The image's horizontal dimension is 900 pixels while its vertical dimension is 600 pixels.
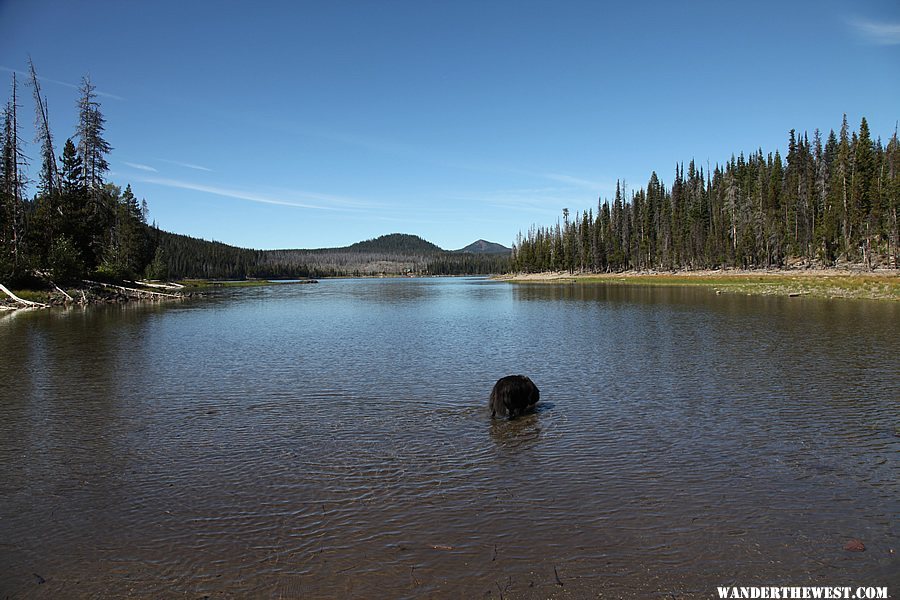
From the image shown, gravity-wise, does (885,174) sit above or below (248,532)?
above

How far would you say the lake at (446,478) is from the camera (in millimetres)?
6109

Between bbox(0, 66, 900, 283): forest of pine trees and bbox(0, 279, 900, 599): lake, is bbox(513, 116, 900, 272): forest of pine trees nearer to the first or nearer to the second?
bbox(0, 66, 900, 283): forest of pine trees

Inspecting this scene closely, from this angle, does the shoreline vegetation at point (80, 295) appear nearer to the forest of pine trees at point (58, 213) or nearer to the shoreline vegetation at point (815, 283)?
the forest of pine trees at point (58, 213)

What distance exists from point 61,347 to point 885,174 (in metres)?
118

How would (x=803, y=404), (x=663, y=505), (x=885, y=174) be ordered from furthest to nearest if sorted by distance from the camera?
(x=885, y=174) < (x=803, y=404) < (x=663, y=505)

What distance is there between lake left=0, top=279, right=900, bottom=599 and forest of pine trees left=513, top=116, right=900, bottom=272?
250 ft

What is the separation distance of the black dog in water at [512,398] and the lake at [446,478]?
0.44 meters

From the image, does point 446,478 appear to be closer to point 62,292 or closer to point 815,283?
point 62,292

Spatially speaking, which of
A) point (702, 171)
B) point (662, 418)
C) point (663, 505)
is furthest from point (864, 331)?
point (702, 171)

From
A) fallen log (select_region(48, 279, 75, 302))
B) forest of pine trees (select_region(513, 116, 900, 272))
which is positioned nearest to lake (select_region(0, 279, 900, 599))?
fallen log (select_region(48, 279, 75, 302))

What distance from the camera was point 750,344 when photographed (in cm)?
2297

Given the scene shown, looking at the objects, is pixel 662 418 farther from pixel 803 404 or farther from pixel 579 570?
pixel 579 570

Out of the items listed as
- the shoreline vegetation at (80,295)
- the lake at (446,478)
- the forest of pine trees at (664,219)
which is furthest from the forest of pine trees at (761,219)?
the shoreline vegetation at (80,295)

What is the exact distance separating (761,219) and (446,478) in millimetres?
111585
